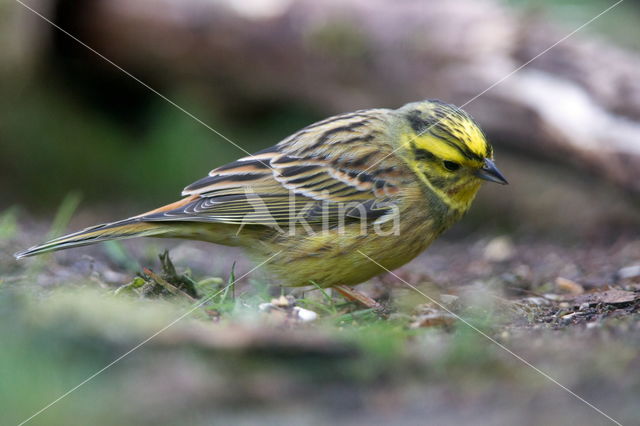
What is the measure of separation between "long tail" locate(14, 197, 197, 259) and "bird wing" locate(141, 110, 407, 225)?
2.9 inches

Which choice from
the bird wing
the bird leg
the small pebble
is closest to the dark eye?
the bird wing

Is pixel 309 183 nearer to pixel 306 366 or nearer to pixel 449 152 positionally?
pixel 449 152

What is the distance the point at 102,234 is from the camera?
14.5 ft

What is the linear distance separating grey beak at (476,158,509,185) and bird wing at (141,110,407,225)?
0.50 meters

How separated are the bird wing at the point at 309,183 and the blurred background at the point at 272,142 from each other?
0.53 m

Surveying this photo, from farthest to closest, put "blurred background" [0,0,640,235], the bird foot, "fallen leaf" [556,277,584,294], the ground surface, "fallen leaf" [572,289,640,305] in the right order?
"blurred background" [0,0,640,235], "fallen leaf" [556,277,584,294], the bird foot, "fallen leaf" [572,289,640,305], the ground surface

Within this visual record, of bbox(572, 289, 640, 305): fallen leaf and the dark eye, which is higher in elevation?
the dark eye

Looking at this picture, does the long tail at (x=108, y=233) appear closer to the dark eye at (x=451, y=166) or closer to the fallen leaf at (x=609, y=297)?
the dark eye at (x=451, y=166)

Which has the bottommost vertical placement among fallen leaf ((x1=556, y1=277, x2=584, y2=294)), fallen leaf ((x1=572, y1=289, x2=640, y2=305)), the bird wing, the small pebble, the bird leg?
the small pebble

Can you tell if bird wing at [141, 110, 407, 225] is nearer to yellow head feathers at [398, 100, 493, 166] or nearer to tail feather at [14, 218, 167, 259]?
tail feather at [14, 218, 167, 259]

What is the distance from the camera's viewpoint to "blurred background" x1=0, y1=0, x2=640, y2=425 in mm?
2514

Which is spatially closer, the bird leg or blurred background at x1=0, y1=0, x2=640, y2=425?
blurred background at x1=0, y1=0, x2=640, y2=425

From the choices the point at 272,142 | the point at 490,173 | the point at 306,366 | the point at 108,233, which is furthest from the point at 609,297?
the point at 272,142

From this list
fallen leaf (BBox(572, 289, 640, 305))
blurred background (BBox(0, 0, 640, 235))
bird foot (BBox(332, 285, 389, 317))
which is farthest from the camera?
blurred background (BBox(0, 0, 640, 235))
